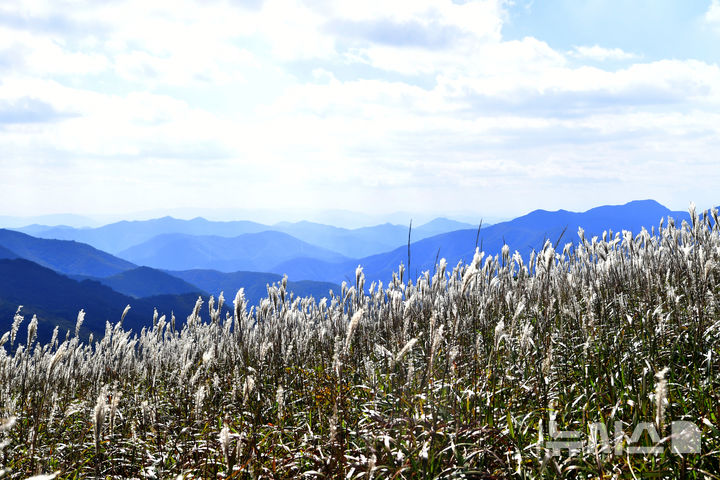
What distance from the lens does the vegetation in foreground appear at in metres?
2.74

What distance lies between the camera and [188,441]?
12.5 feet

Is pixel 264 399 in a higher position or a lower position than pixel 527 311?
lower

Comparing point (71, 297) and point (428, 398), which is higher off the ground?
point (428, 398)

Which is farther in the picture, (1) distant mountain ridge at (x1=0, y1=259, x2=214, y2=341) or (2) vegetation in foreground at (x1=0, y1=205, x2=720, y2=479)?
(1) distant mountain ridge at (x1=0, y1=259, x2=214, y2=341)

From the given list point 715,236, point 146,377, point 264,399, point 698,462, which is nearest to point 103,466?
point 264,399

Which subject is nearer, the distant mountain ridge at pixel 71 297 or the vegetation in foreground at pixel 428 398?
the vegetation in foreground at pixel 428 398

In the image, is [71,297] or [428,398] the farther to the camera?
[71,297]

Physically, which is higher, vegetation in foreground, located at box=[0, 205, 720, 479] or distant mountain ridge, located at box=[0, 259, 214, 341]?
vegetation in foreground, located at box=[0, 205, 720, 479]

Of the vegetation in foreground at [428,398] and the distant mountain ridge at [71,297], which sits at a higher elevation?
the vegetation in foreground at [428,398]

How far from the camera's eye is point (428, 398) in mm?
3459

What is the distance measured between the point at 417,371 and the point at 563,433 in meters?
1.68

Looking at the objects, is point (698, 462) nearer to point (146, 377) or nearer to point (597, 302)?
point (597, 302)

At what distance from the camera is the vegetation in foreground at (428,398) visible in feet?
8.98

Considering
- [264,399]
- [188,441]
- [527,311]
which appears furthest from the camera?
[527,311]
